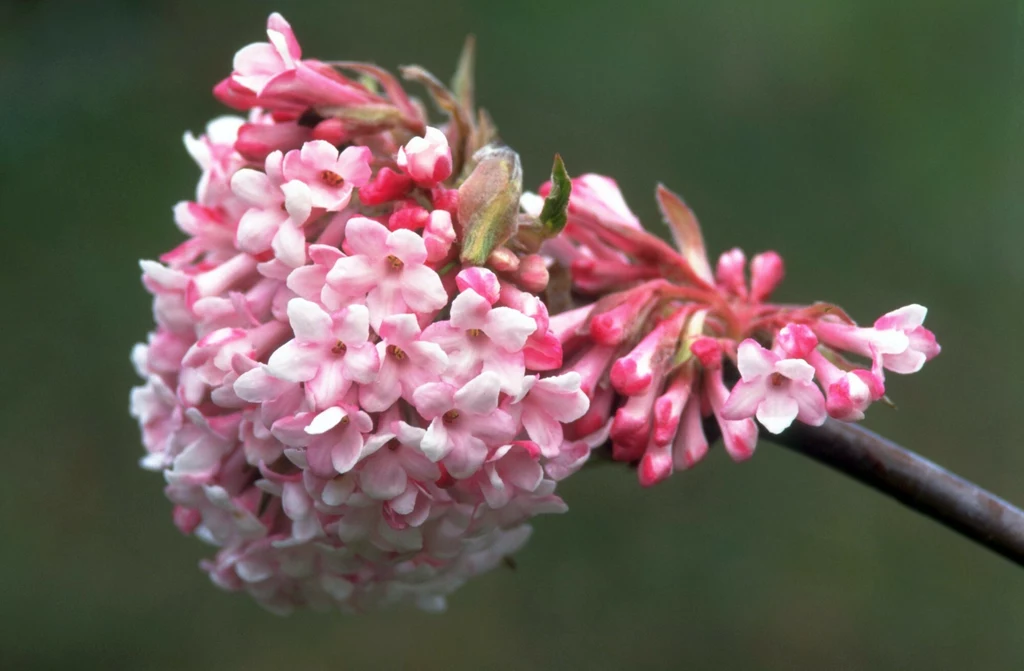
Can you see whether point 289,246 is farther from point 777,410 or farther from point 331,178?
point 777,410

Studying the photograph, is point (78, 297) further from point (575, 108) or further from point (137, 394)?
point (137, 394)

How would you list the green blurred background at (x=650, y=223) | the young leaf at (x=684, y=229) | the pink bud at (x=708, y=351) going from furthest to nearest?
the green blurred background at (x=650, y=223) < the young leaf at (x=684, y=229) < the pink bud at (x=708, y=351)

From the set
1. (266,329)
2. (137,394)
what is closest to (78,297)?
(137,394)

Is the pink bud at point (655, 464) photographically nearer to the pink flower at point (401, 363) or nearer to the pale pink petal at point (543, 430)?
the pale pink petal at point (543, 430)

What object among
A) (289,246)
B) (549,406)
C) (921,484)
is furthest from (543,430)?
(921,484)

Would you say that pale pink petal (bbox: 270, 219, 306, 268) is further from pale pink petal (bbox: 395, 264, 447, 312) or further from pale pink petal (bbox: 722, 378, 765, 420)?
pale pink petal (bbox: 722, 378, 765, 420)

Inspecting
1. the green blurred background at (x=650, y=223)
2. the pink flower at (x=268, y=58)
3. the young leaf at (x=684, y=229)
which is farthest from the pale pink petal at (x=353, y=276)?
the green blurred background at (x=650, y=223)

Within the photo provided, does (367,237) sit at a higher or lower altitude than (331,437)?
higher
